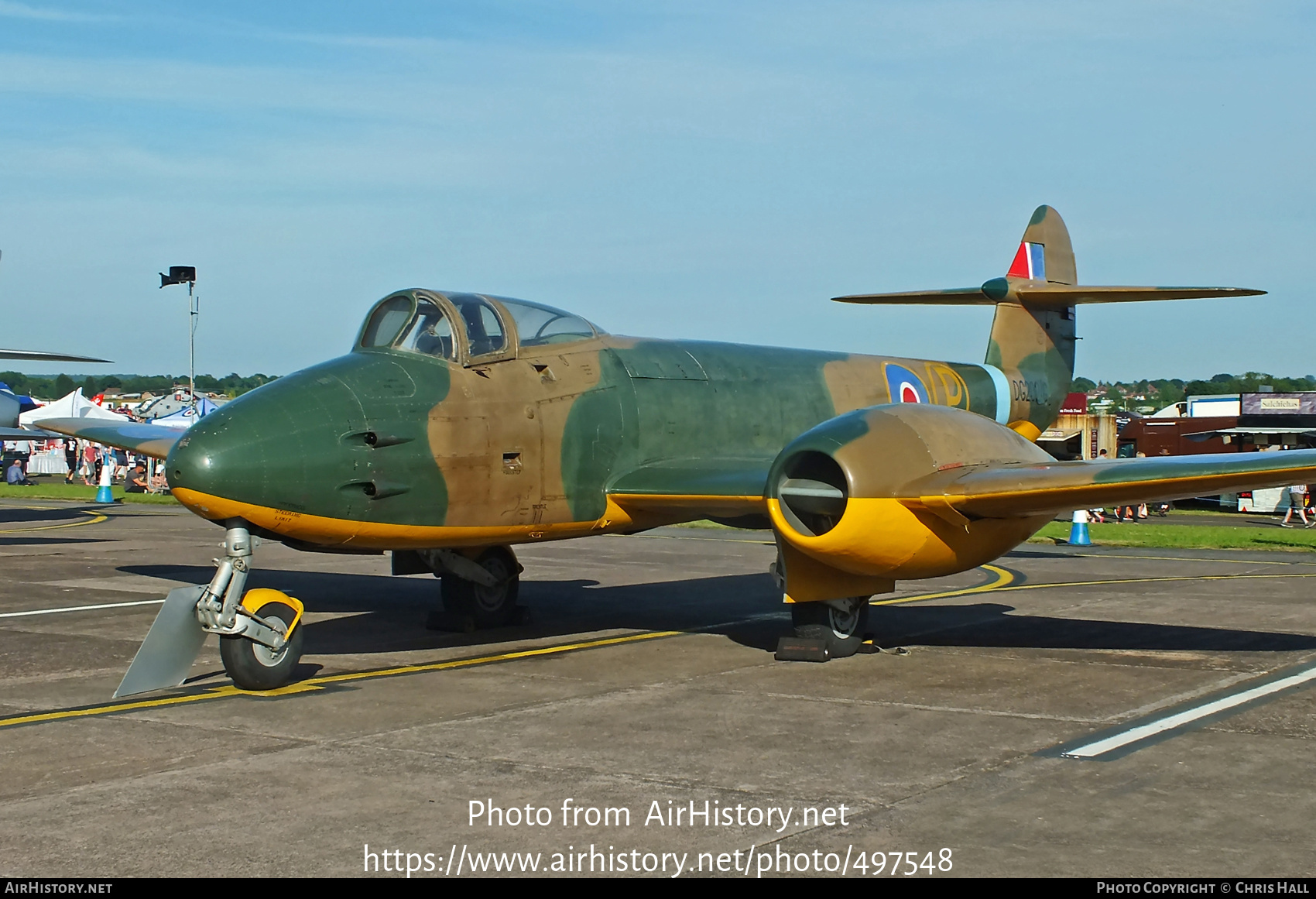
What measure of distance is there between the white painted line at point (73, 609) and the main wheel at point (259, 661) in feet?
19.1

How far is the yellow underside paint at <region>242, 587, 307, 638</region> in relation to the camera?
957 cm

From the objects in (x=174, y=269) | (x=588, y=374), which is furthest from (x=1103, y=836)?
(x=174, y=269)

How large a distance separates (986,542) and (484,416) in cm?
420

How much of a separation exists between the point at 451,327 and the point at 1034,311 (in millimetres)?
10269

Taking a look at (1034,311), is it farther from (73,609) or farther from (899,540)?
(73,609)

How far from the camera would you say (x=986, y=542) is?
1053 centimetres

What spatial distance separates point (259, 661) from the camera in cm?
955

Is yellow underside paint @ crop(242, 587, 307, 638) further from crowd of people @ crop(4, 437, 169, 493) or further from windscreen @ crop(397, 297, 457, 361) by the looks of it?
crowd of people @ crop(4, 437, 169, 493)

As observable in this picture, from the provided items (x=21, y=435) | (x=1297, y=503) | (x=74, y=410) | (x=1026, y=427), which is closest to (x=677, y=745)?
(x=1026, y=427)

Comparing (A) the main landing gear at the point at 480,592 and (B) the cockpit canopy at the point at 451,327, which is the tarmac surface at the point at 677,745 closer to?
(A) the main landing gear at the point at 480,592

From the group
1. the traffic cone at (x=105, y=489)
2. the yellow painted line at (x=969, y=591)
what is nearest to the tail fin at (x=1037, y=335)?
the yellow painted line at (x=969, y=591)

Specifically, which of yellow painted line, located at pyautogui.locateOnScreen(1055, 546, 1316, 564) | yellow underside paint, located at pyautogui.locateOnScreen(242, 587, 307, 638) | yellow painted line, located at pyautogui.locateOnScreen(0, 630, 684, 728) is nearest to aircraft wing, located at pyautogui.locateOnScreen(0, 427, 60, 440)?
yellow painted line, located at pyautogui.locateOnScreen(1055, 546, 1316, 564)

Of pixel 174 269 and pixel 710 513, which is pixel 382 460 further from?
pixel 174 269

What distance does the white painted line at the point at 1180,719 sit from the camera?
774cm
